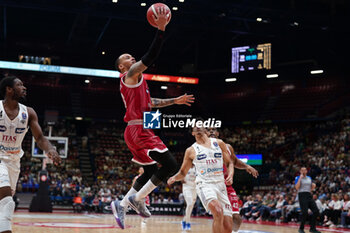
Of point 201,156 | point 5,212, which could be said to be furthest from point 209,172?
point 5,212

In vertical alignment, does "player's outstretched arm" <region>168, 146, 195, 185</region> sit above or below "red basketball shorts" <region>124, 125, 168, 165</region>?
below

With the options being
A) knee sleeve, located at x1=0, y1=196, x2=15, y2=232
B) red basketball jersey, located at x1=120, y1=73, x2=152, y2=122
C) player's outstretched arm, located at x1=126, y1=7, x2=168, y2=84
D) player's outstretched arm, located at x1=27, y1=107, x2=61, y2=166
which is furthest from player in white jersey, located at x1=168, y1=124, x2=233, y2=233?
knee sleeve, located at x1=0, y1=196, x2=15, y2=232

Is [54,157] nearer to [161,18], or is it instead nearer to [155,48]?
[155,48]

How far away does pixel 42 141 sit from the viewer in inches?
191

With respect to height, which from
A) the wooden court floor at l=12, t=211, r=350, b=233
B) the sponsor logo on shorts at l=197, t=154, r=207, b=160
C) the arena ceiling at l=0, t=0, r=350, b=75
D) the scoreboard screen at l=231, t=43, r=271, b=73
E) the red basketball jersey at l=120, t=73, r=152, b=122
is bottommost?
the wooden court floor at l=12, t=211, r=350, b=233

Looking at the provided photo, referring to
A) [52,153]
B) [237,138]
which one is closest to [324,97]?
[237,138]

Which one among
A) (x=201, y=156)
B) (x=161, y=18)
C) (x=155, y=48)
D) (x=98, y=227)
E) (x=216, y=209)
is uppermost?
(x=161, y=18)

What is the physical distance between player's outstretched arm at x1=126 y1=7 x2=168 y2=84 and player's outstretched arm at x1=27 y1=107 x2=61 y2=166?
1301 mm

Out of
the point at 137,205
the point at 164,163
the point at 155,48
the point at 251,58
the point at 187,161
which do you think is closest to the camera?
the point at 155,48

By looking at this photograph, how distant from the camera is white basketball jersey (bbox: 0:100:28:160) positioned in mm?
4828

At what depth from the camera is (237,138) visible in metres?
29.5

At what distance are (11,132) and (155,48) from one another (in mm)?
1887

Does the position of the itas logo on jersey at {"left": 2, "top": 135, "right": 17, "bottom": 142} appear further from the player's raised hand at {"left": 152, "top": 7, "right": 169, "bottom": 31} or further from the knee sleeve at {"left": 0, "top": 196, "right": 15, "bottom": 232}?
the player's raised hand at {"left": 152, "top": 7, "right": 169, "bottom": 31}

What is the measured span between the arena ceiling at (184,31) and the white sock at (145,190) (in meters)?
13.9
